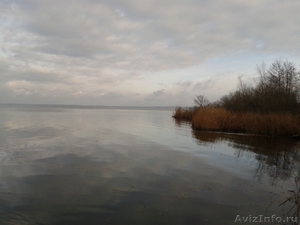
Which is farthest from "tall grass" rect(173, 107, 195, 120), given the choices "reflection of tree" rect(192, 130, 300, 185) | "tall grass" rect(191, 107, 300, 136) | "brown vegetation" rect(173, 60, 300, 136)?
"reflection of tree" rect(192, 130, 300, 185)

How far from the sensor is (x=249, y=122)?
20.2 metres

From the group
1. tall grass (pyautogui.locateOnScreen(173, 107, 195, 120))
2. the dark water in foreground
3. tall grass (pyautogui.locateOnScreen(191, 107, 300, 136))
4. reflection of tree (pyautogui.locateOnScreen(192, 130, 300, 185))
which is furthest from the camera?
tall grass (pyautogui.locateOnScreen(173, 107, 195, 120))

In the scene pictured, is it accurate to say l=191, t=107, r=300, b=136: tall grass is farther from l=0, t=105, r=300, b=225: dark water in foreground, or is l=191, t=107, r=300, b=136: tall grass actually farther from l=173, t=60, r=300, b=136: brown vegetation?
l=0, t=105, r=300, b=225: dark water in foreground

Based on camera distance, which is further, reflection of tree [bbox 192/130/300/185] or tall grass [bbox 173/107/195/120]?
tall grass [bbox 173/107/195/120]

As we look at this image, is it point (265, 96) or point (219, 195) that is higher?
point (265, 96)

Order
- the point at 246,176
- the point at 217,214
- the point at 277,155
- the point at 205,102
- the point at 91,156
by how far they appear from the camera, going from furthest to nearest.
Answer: the point at 205,102 → the point at 277,155 → the point at 91,156 → the point at 246,176 → the point at 217,214

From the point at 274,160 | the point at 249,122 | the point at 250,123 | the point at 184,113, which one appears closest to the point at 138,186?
the point at 274,160

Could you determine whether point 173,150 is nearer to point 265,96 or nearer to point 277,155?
point 277,155

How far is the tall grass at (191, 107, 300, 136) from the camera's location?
1812cm

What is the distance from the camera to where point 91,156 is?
978 cm

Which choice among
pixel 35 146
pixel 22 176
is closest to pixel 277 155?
pixel 22 176

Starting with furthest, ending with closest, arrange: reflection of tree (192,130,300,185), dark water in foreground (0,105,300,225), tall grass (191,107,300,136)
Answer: tall grass (191,107,300,136) < reflection of tree (192,130,300,185) < dark water in foreground (0,105,300,225)

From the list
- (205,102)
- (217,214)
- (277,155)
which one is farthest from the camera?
(205,102)

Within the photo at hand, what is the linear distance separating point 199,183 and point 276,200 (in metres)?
2.00
